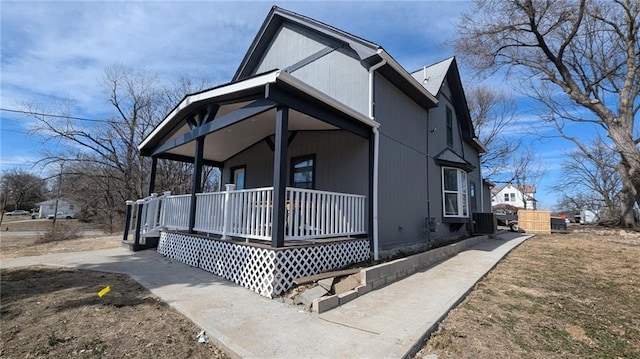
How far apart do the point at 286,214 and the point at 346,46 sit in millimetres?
5092

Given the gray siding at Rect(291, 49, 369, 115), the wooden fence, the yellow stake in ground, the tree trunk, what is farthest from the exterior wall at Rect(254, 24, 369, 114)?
the wooden fence

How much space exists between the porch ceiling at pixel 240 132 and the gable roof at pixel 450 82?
5797mm

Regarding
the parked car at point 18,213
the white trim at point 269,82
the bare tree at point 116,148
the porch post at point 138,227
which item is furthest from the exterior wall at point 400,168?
the parked car at point 18,213

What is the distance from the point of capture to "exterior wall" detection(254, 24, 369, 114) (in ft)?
25.7

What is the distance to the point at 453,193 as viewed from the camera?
10977 mm

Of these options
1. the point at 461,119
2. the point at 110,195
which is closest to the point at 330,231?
the point at 461,119

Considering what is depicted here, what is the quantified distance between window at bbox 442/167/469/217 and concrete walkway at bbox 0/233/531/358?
4.27 metres

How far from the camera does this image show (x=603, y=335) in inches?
142

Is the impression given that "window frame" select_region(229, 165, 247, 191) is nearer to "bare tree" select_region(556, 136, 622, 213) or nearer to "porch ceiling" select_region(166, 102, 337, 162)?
"porch ceiling" select_region(166, 102, 337, 162)


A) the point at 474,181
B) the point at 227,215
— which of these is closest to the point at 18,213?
the point at 227,215

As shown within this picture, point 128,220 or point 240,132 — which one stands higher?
point 240,132

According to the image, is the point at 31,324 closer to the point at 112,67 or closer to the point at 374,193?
the point at 374,193

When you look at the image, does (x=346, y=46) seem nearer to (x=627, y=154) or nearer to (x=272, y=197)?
(x=272, y=197)

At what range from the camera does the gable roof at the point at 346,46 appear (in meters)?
7.28
